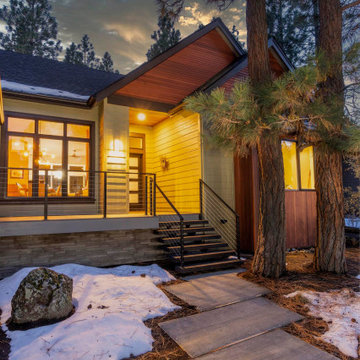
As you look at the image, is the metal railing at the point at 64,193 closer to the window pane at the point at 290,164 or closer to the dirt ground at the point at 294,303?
the dirt ground at the point at 294,303

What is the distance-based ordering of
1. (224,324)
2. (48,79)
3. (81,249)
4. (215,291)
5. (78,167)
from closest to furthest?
(224,324)
(215,291)
(81,249)
(78,167)
(48,79)

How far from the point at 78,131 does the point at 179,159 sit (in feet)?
9.20

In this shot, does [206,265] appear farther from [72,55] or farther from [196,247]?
[72,55]

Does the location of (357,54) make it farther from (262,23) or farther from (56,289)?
(56,289)

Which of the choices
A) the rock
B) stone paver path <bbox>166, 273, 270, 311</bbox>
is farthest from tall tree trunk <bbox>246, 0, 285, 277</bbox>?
the rock

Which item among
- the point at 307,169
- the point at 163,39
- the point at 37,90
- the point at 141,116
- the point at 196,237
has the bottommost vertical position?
the point at 196,237

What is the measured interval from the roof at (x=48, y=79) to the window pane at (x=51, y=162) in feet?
3.72

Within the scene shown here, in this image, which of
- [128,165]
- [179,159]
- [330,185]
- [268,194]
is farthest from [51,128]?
[330,185]

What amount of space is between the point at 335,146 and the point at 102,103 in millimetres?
5393

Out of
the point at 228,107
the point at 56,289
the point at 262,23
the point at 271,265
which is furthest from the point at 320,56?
the point at 56,289

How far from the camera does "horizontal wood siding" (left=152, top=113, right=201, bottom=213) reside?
7.10m

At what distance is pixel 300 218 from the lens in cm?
767

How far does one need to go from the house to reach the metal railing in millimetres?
24

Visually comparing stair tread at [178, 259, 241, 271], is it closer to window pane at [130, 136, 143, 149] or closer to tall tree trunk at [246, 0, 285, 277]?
tall tree trunk at [246, 0, 285, 277]
